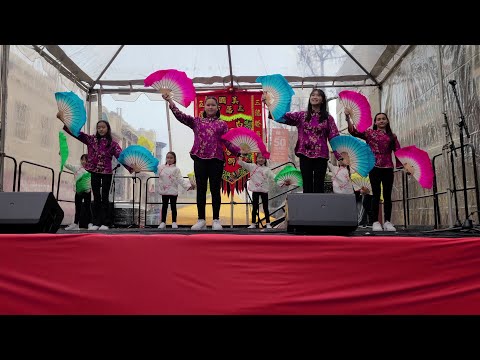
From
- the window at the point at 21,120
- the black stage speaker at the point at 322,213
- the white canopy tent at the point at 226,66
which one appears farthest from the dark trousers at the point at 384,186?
the window at the point at 21,120

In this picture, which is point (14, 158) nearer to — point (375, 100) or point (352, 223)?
point (352, 223)

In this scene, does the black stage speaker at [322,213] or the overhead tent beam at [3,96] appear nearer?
the black stage speaker at [322,213]

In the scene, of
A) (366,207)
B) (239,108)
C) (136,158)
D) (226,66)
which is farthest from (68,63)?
(366,207)

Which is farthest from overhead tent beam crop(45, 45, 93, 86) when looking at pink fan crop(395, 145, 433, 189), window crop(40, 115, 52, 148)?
pink fan crop(395, 145, 433, 189)

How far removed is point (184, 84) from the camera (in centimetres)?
426

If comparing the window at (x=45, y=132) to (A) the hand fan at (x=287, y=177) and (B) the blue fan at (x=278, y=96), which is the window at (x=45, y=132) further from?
(B) the blue fan at (x=278, y=96)

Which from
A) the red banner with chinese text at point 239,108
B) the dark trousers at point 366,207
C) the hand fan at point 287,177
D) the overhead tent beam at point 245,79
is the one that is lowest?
the dark trousers at point 366,207

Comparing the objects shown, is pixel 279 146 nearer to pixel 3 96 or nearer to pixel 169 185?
pixel 169 185

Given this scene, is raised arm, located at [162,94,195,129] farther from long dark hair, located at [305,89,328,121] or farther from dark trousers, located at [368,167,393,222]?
dark trousers, located at [368,167,393,222]

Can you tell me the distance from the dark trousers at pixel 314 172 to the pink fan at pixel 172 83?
4.37ft

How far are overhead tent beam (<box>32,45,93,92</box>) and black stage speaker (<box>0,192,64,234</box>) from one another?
421 cm

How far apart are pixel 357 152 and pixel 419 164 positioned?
67 centimetres

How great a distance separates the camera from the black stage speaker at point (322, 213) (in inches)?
112

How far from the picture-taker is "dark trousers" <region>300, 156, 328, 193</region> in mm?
4160
